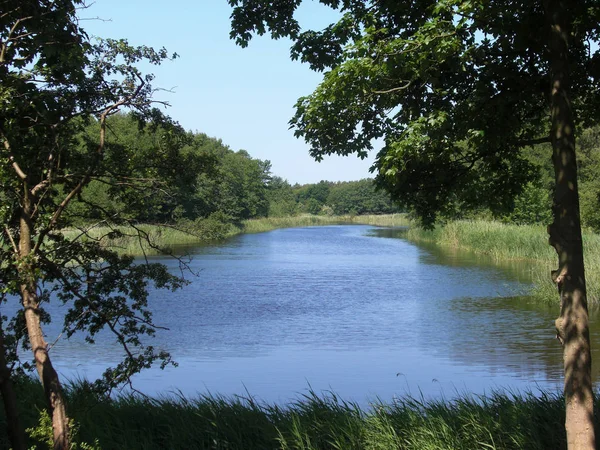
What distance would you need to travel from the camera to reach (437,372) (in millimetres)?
12820

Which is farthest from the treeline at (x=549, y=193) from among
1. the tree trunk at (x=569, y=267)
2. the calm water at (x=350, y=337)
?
the tree trunk at (x=569, y=267)

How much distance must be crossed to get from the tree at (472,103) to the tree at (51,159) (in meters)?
1.80

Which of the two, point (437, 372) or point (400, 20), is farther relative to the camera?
point (437, 372)

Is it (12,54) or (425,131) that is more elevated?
(12,54)

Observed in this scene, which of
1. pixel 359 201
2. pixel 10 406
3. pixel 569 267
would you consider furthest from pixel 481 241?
pixel 359 201

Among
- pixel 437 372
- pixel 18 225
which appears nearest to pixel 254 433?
pixel 18 225

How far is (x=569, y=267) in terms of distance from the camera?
4988mm

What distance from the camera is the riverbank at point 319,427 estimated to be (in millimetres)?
6414

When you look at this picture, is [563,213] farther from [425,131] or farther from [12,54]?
[12,54]

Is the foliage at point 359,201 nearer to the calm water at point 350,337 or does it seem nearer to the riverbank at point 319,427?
the calm water at point 350,337

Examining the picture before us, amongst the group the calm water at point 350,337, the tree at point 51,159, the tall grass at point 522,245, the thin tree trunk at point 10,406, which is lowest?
the calm water at point 350,337

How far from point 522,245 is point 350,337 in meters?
17.4

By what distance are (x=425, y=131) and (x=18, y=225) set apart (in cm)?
360

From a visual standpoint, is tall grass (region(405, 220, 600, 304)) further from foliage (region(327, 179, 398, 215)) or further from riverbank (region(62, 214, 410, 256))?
foliage (region(327, 179, 398, 215))
